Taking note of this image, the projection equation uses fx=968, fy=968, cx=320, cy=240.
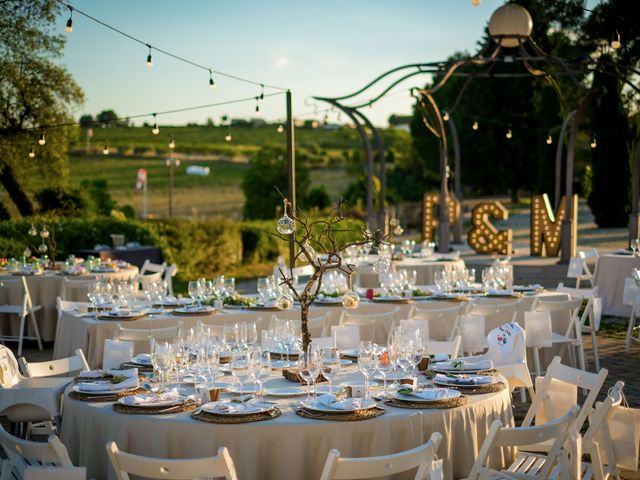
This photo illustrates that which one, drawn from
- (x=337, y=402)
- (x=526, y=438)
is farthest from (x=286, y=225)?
(x=526, y=438)

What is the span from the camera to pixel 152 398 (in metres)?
4.99

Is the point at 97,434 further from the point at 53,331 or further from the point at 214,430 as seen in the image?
the point at 53,331

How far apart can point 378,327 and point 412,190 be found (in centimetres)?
4389

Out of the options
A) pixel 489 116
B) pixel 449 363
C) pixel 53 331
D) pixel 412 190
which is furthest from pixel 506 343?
pixel 412 190

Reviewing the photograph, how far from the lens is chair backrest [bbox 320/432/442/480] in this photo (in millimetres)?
→ 3910

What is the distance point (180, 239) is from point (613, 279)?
8796mm

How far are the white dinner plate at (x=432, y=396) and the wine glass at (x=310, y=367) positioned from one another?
44 cm

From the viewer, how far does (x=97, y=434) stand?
4.96m

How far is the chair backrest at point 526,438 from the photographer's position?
4344mm

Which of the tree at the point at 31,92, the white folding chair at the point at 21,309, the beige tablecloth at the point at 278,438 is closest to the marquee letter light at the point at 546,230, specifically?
the tree at the point at 31,92

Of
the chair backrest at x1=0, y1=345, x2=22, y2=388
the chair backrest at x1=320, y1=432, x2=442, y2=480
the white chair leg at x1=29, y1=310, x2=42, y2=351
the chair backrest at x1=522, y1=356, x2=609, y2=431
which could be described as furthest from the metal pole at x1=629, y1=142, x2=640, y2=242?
the chair backrest at x1=320, y1=432, x2=442, y2=480

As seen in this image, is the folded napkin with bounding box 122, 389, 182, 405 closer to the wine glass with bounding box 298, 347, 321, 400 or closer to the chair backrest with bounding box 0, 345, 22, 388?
the wine glass with bounding box 298, 347, 321, 400

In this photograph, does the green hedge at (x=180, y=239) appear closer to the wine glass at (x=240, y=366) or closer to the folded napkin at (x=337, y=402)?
the wine glass at (x=240, y=366)

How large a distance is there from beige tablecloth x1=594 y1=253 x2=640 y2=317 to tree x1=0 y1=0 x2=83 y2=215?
13.9m
